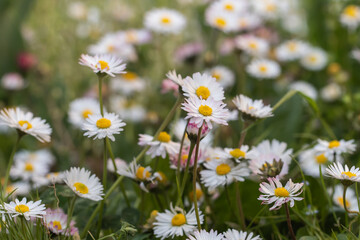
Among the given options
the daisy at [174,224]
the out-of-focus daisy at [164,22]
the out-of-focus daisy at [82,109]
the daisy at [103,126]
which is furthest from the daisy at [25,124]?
the out-of-focus daisy at [164,22]

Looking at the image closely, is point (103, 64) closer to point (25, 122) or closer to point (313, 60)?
point (25, 122)

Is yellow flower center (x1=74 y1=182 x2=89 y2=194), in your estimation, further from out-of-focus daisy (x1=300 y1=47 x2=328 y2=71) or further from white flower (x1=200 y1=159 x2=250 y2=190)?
out-of-focus daisy (x1=300 y1=47 x2=328 y2=71)

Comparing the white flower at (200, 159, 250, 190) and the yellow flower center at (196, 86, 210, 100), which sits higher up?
the yellow flower center at (196, 86, 210, 100)

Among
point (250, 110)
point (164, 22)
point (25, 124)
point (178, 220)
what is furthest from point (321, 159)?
point (164, 22)

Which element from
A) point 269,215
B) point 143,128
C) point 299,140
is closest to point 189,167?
point 269,215

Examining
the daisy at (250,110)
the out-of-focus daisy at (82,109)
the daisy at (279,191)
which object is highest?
the daisy at (250,110)

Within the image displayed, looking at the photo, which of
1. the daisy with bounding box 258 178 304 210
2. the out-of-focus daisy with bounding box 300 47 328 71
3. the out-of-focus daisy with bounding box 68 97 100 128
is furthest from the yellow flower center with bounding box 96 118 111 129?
the out-of-focus daisy with bounding box 300 47 328 71

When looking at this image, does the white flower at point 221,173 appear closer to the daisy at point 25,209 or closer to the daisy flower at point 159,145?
the daisy flower at point 159,145
